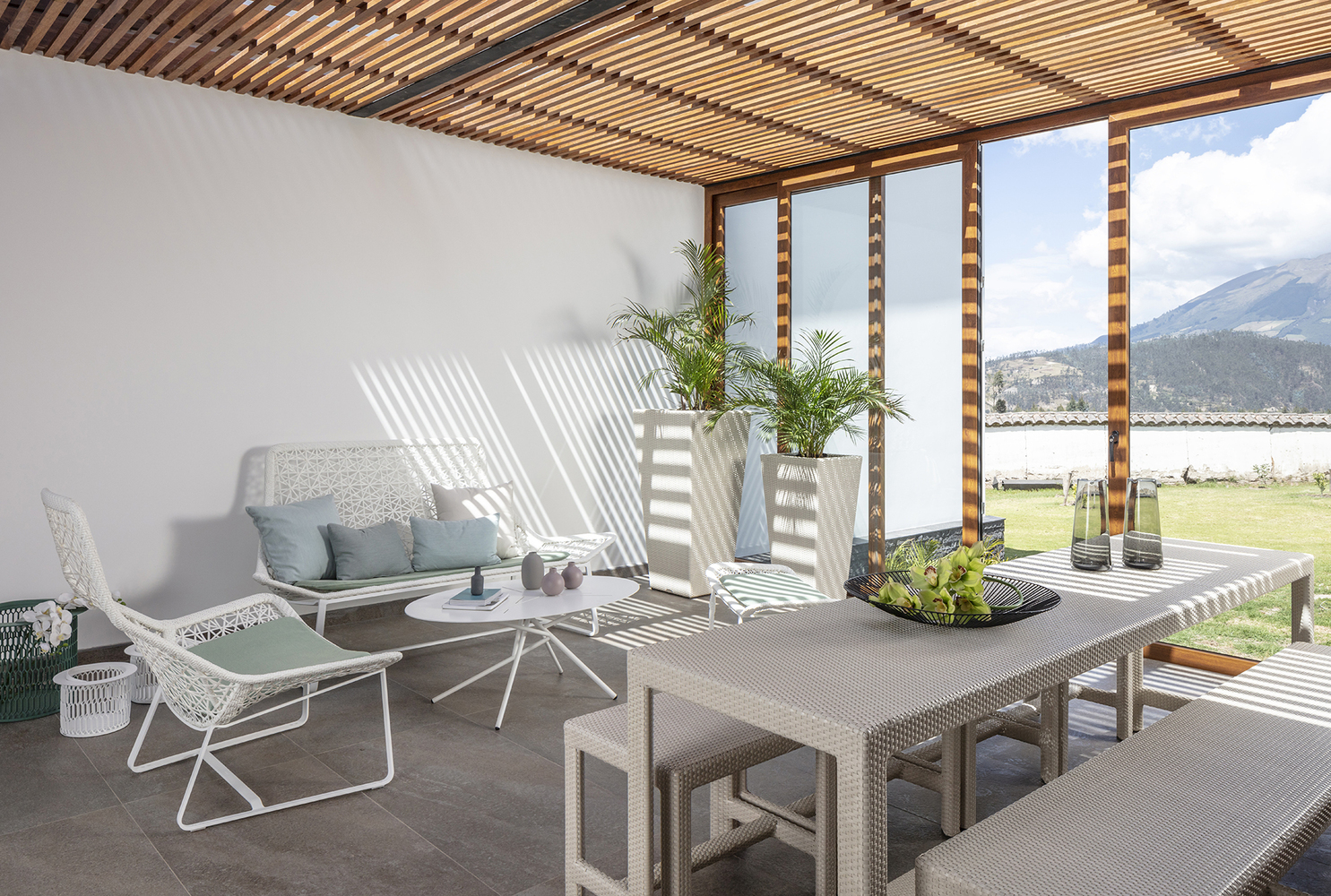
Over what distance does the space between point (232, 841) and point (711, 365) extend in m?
4.00

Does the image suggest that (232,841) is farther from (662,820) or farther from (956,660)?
(956,660)

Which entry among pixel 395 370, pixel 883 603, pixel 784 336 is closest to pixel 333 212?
pixel 395 370

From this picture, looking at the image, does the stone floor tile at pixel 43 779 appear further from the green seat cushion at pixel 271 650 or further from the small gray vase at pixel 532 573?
the small gray vase at pixel 532 573

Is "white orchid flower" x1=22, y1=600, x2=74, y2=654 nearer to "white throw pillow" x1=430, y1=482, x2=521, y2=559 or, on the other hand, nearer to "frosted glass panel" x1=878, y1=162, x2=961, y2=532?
"white throw pillow" x1=430, y1=482, x2=521, y2=559

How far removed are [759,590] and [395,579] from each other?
1811 millimetres

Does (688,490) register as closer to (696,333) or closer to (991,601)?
(696,333)

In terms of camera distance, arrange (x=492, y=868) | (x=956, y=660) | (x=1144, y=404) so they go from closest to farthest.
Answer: (x=956, y=660)
(x=492, y=868)
(x=1144, y=404)

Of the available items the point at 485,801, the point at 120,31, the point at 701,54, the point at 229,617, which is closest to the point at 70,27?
the point at 120,31

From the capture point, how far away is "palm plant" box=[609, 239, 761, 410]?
5.96 m

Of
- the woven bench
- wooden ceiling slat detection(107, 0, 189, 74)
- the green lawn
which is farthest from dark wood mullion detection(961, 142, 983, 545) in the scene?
wooden ceiling slat detection(107, 0, 189, 74)

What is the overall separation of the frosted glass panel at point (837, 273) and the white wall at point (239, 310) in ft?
4.52

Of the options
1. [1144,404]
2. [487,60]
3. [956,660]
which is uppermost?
[487,60]

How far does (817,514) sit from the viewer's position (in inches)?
206

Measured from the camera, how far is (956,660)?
1.83 m
